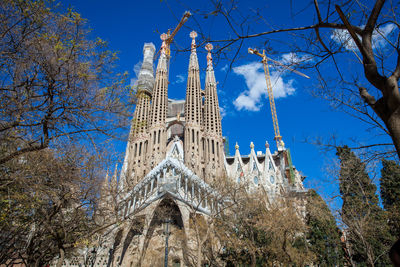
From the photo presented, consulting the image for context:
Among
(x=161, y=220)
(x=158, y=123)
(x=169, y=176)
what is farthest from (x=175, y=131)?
(x=161, y=220)

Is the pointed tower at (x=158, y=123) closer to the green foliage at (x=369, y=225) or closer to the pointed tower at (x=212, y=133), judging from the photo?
the pointed tower at (x=212, y=133)

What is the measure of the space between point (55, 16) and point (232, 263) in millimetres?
12609

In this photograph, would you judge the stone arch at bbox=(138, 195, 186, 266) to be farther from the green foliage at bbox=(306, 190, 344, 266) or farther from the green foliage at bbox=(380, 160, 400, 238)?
the green foliage at bbox=(380, 160, 400, 238)

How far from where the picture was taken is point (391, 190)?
15594 mm

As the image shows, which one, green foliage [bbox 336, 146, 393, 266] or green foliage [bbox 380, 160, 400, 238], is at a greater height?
green foliage [bbox 380, 160, 400, 238]

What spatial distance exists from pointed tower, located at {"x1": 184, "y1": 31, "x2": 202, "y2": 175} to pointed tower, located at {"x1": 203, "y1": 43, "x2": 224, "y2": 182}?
3.71 feet

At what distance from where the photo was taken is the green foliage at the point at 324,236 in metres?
14.1

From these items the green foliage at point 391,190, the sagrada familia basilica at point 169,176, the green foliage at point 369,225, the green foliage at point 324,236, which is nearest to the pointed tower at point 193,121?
the sagrada familia basilica at point 169,176

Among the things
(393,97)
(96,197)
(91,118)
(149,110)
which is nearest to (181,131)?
(149,110)

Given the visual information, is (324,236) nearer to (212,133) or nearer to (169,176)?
(169,176)

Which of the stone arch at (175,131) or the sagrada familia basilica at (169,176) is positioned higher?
the stone arch at (175,131)

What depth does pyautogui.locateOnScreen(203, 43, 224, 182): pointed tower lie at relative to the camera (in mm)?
33616

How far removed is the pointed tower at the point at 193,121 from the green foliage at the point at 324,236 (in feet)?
57.9

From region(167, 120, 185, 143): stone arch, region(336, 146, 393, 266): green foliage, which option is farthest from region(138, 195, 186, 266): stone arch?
region(167, 120, 185, 143): stone arch
